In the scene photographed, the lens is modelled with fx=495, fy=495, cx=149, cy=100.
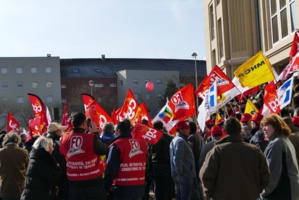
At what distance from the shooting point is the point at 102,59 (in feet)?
302

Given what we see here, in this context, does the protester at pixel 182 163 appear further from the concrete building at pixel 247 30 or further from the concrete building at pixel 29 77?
the concrete building at pixel 29 77

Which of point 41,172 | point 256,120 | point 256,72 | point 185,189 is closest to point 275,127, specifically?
point 185,189

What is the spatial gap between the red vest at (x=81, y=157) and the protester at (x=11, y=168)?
1966mm

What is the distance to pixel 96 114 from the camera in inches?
511

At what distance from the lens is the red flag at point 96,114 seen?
12797mm

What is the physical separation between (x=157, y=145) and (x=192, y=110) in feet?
8.74

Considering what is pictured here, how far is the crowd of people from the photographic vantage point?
5.71 m

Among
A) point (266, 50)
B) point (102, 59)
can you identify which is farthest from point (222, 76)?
point (102, 59)

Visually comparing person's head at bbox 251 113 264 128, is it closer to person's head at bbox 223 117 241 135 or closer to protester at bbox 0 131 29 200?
person's head at bbox 223 117 241 135

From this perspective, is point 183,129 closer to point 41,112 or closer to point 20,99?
point 41,112

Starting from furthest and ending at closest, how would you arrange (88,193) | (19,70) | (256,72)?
(19,70), (256,72), (88,193)

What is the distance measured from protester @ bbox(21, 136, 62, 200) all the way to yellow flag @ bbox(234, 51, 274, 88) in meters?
5.93

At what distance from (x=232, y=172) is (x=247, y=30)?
21.2 metres

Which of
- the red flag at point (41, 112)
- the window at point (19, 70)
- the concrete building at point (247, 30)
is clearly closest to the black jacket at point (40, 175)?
the red flag at point (41, 112)
